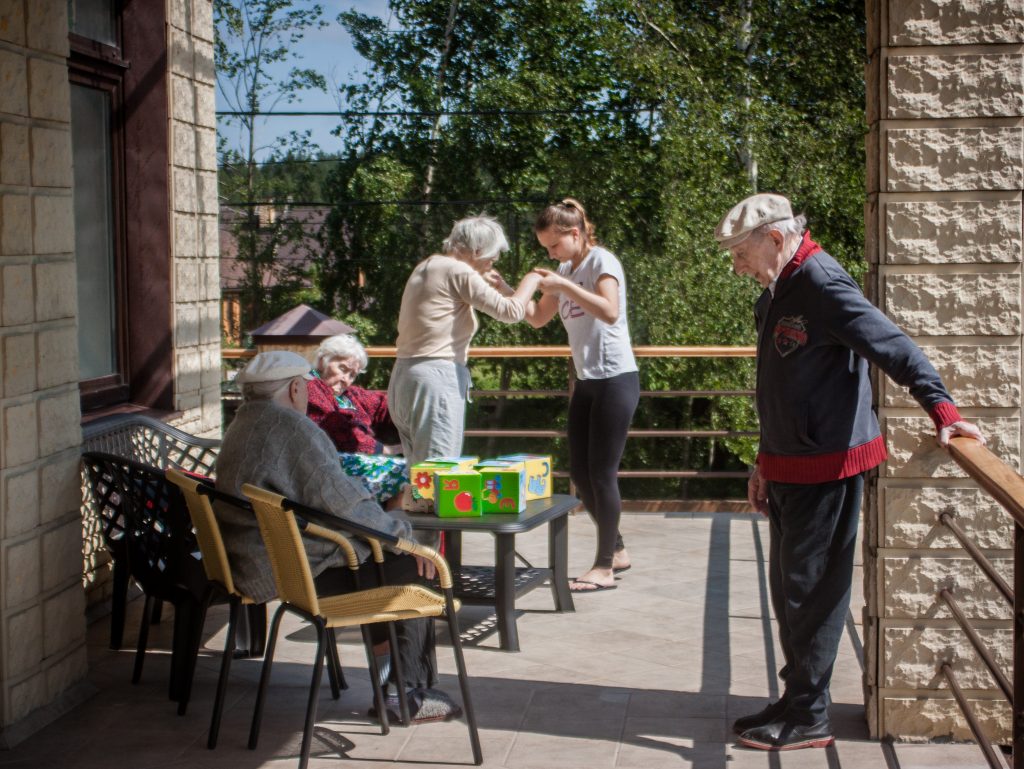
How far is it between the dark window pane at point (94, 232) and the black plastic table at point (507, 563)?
1.59 m

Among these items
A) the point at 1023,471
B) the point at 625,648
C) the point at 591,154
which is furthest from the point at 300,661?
the point at 591,154

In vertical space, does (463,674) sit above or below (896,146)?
below

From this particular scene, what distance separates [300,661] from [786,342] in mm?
2030

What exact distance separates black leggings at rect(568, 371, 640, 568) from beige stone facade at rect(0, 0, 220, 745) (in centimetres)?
200

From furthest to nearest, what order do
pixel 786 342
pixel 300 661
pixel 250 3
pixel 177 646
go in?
pixel 250 3 → pixel 300 661 → pixel 177 646 → pixel 786 342

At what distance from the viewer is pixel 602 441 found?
5.02m

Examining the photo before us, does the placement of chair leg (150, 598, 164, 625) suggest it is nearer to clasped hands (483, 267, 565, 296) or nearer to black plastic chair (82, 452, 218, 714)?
black plastic chair (82, 452, 218, 714)

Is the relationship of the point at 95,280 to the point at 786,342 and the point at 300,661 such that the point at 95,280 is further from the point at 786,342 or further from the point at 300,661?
the point at 786,342

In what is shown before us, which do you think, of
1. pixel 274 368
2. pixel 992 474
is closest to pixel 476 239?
pixel 274 368

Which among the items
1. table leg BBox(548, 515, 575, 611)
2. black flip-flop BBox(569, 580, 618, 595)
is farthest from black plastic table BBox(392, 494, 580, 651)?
black flip-flop BBox(569, 580, 618, 595)

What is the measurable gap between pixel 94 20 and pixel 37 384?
6.25 ft

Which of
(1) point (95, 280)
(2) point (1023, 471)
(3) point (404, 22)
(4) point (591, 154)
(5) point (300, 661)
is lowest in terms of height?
(5) point (300, 661)

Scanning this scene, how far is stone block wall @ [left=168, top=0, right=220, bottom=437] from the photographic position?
5.26 m

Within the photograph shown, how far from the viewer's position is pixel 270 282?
1936 cm
